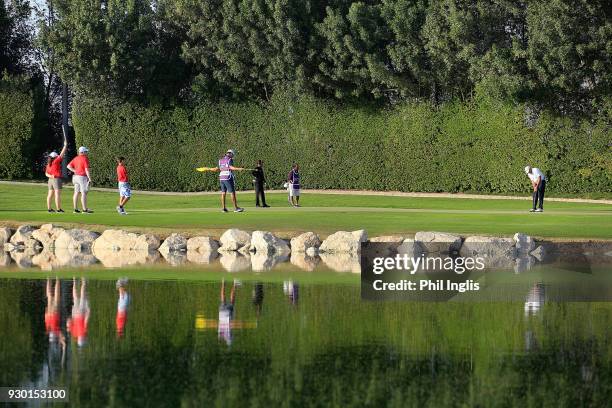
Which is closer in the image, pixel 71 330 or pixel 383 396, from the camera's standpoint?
pixel 383 396

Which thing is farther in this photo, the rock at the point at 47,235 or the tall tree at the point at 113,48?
the tall tree at the point at 113,48

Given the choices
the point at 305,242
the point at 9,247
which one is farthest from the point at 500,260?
the point at 9,247

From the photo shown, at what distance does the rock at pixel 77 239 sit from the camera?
30312 mm

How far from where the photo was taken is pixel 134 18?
181ft

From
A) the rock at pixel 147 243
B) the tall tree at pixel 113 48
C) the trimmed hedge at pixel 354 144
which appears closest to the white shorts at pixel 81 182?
the rock at pixel 147 243

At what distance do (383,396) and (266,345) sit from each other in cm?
301

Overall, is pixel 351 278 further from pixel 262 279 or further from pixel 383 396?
pixel 383 396

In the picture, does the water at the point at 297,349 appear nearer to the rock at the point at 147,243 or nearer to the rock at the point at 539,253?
the rock at the point at 539,253

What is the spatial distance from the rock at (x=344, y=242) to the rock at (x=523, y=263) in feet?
12.1

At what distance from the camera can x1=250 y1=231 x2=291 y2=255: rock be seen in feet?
95.8

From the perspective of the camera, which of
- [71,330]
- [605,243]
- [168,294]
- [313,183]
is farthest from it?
[313,183]

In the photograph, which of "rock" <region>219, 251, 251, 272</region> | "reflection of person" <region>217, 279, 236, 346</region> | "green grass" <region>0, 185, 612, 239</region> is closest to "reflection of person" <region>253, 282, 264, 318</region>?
"reflection of person" <region>217, 279, 236, 346</region>

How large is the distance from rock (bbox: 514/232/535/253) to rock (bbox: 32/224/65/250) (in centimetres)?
1088

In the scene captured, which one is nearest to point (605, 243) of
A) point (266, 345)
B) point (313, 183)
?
point (266, 345)
